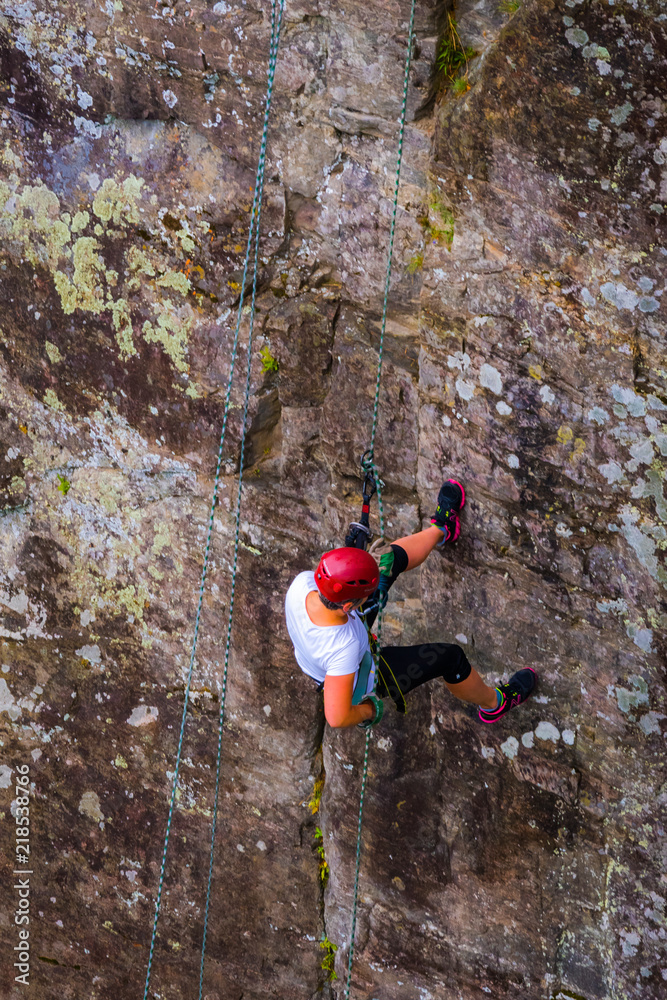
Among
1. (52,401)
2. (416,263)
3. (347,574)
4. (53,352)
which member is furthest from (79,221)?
(347,574)

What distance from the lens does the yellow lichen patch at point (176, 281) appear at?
5672 mm

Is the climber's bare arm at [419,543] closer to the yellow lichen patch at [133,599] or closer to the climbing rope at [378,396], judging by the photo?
the climbing rope at [378,396]

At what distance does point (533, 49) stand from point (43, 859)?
708 cm

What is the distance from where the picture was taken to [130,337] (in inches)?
233

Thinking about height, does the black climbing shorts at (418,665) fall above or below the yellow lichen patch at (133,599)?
above

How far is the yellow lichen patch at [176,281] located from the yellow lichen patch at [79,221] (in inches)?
26.1

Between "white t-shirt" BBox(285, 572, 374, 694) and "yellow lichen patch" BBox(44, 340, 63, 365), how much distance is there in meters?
2.74

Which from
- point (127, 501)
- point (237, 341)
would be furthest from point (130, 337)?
point (127, 501)

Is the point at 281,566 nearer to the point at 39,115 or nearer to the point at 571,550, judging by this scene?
the point at 571,550

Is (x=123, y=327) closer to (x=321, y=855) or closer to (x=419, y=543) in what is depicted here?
(x=419, y=543)

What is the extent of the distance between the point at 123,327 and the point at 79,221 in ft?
2.46

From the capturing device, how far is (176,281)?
5688 mm

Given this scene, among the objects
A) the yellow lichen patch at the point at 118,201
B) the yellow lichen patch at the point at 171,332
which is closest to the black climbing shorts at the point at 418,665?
the yellow lichen patch at the point at 171,332

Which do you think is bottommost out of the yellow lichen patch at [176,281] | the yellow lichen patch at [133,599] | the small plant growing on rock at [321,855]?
the small plant growing on rock at [321,855]
